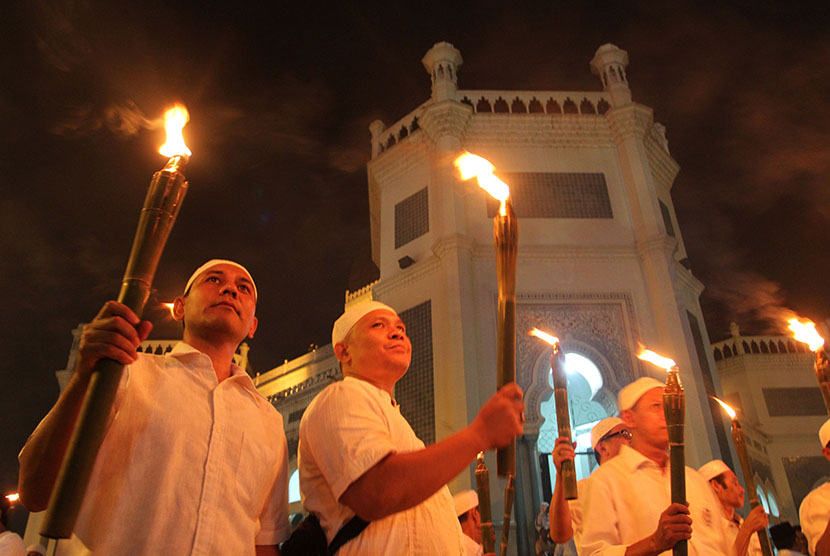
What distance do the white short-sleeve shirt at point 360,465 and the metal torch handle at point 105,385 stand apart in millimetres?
573

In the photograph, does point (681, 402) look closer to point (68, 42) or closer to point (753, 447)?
point (68, 42)

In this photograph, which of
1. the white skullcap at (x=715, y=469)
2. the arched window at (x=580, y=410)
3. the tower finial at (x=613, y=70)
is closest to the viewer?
the white skullcap at (x=715, y=469)

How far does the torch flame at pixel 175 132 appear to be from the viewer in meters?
1.48

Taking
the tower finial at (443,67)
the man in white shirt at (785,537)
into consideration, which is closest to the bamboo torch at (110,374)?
the man in white shirt at (785,537)

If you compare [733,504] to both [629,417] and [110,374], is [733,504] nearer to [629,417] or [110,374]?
[629,417]

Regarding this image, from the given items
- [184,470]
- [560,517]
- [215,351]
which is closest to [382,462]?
[184,470]

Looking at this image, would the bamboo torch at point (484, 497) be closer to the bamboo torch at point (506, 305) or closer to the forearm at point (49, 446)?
the bamboo torch at point (506, 305)

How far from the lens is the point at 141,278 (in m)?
1.09

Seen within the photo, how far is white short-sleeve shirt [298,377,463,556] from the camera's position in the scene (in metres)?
1.38

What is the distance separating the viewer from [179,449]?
148 centimetres

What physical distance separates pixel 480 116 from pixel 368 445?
10.7 meters

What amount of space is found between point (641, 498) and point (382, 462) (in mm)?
1611

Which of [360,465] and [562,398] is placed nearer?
[360,465]

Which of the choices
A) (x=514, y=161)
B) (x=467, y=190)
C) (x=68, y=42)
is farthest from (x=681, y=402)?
(x=514, y=161)
